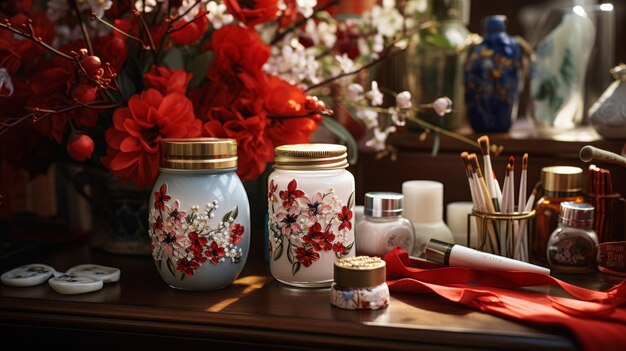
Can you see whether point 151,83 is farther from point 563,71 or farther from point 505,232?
point 563,71

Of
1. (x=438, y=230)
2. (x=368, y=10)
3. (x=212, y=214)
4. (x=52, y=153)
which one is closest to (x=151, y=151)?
(x=212, y=214)

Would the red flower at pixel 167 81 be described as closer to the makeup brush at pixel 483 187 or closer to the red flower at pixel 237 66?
the red flower at pixel 237 66

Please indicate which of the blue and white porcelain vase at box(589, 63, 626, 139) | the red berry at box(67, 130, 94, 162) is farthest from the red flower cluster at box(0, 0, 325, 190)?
the blue and white porcelain vase at box(589, 63, 626, 139)

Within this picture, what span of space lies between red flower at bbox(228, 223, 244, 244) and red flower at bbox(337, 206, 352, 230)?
103mm

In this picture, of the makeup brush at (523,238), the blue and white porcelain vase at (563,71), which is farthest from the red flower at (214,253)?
the blue and white porcelain vase at (563,71)

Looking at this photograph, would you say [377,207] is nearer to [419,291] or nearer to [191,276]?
[419,291]

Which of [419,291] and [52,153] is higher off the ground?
[52,153]

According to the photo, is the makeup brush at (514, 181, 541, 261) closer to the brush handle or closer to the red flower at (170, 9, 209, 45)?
the brush handle

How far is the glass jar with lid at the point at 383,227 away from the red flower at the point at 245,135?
131 millimetres

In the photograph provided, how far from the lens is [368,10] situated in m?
1.12

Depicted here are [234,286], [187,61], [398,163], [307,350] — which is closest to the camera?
[307,350]

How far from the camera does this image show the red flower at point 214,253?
711 millimetres

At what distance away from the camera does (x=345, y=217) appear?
2.40 ft

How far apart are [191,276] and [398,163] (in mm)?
415
